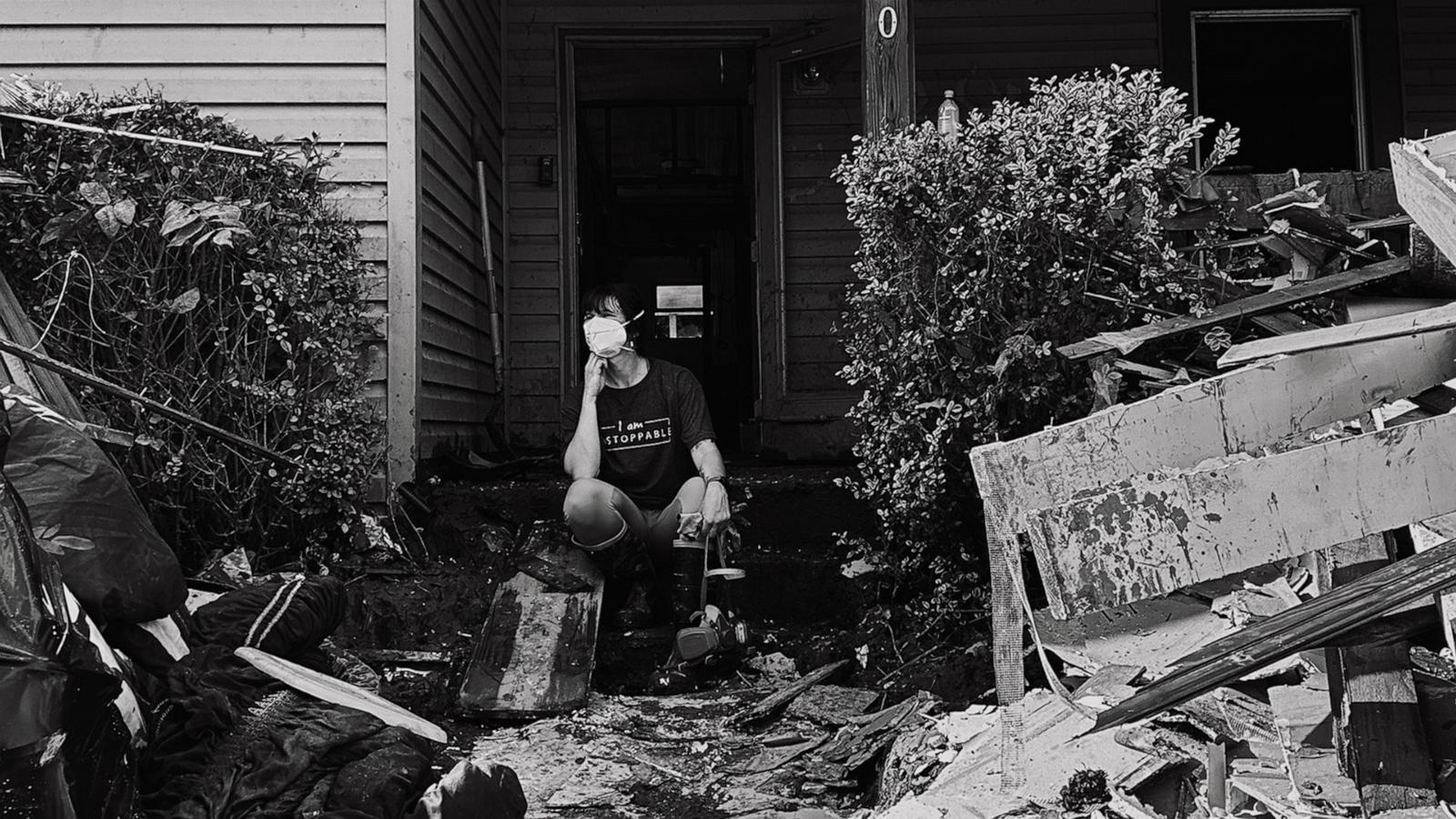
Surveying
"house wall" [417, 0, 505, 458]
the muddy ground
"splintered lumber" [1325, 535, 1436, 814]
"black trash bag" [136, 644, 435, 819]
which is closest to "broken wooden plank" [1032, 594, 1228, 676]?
"splintered lumber" [1325, 535, 1436, 814]

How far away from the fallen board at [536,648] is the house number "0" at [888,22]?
252 cm

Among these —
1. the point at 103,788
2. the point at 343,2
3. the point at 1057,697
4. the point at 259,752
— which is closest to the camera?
the point at 103,788

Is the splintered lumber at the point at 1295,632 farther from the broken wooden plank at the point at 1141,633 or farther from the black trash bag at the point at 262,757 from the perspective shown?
the black trash bag at the point at 262,757

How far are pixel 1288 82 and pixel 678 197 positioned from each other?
7429 mm

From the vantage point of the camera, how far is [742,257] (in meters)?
13.0

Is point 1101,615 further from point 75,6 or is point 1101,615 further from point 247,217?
point 75,6

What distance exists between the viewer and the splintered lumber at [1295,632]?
1.77m

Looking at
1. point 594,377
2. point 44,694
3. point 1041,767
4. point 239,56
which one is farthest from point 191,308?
point 1041,767

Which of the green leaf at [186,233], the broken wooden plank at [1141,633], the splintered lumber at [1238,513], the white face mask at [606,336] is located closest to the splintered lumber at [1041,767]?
the broken wooden plank at [1141,633]

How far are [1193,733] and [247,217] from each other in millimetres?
3920

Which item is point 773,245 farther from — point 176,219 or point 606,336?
point 176,219

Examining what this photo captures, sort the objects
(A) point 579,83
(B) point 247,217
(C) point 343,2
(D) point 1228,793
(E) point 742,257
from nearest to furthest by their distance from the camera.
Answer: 1. (D) point 1228,793
2. (B) point 247,217
3. (C) point 343,2
4. (A) point 579,83
5. (E) point 742,257

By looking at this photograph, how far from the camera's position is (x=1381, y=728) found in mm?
2080

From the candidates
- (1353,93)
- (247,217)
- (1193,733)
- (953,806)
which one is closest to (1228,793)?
(1193,733)
